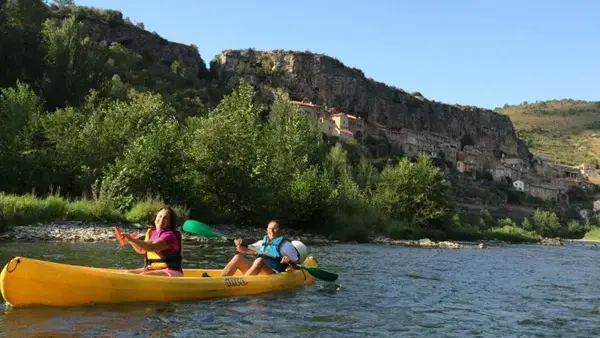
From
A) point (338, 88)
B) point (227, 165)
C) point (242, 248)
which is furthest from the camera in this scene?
point (338, 88)

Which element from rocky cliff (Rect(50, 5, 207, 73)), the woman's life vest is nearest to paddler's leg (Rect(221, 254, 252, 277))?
the woman's life vest

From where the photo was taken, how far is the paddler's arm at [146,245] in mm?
8383

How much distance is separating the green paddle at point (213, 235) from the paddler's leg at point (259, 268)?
0.56 m

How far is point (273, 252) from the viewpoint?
11.9 metres

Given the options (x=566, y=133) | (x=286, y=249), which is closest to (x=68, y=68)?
(x=286, y=249)

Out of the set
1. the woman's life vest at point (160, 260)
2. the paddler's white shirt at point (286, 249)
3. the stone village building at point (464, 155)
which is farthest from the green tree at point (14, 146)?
the stone village building at point (464, 155)

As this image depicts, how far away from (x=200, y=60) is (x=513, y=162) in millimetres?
91877

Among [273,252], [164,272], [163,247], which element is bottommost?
[164,272]

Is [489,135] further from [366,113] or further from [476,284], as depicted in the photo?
[476,284]

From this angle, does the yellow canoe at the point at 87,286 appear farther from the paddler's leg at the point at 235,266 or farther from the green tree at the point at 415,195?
the green tree at the point at 415,195

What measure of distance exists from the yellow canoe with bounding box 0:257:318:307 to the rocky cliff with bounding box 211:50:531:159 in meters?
89.1

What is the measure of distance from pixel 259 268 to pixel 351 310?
99.4 inches

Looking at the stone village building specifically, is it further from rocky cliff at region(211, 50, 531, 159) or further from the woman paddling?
the woman paddling

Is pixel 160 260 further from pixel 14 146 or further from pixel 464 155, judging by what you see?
pixel 464 155
